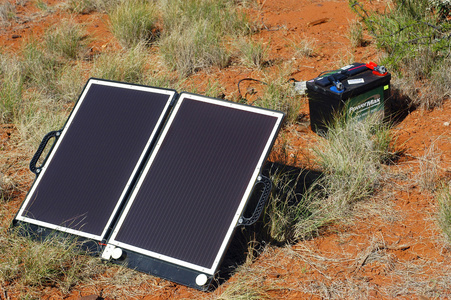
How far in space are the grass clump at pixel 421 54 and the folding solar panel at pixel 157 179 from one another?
8.48 ft

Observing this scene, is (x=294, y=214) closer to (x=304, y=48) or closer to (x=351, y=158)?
(x=351, y=158)

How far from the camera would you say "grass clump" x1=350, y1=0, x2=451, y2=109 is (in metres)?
5.97

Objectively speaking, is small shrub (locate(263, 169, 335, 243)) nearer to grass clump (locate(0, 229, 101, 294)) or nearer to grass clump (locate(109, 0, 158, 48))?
grass clump (locate(0, 229, 101, 294))

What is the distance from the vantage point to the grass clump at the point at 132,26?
8.25 metres

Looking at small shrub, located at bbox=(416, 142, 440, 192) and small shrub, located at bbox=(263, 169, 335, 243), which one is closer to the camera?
small shrub, located at bbox=(263, 169, 335, 243)

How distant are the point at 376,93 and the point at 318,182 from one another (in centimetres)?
147

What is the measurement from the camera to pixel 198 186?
13.1 feet

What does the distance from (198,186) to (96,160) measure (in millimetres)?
972

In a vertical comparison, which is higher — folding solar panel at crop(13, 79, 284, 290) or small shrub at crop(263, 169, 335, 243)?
folding solar panel at crop(13, 79, 284, 290)

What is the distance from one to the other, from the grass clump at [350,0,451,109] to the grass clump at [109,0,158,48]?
3.49 m

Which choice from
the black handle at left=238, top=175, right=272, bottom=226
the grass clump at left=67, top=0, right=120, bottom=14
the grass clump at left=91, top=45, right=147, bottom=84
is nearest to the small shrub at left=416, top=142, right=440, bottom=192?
the black handle at left=238, top=175, right=272, bottom=226

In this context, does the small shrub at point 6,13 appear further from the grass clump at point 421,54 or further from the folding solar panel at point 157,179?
the grass clump at point 421,54

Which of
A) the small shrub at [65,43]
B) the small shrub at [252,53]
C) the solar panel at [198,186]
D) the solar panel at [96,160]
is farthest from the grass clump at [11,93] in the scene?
the solar panel at [198,186]

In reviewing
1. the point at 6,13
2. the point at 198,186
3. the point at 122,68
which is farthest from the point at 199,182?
the point at 6,13
